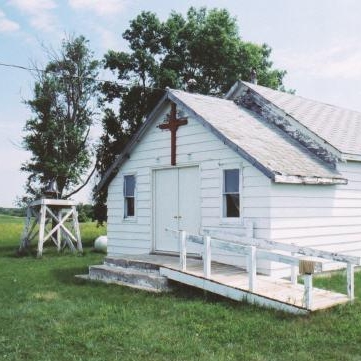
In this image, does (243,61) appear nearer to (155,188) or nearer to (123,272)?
(155,188)

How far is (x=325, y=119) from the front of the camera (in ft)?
53.9

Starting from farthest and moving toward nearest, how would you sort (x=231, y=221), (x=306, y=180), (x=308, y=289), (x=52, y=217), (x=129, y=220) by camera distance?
(x=52, y=217)
(x=129, y=220)
(x=231, y=221)
(x=306, y=180)
(x=308, y=289)

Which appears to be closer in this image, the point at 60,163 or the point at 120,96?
the point at 60,163

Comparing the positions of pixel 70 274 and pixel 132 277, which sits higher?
pixel 132 277

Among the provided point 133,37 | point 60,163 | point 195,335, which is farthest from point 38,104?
point 195,335

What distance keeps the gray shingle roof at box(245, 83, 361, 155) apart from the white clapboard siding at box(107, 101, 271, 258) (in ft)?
10.3

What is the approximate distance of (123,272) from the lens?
11586 mm

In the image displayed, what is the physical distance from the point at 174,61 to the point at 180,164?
17310 mm

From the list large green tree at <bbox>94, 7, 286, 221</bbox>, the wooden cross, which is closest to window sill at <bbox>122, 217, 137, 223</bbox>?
the wooden cross

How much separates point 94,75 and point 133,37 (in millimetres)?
3883

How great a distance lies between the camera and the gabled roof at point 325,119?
14016 mm

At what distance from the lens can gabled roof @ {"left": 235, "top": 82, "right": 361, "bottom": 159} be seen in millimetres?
14016

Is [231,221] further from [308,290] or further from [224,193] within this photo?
[308,290]

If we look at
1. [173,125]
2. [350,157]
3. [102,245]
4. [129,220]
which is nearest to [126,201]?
[129,220]
